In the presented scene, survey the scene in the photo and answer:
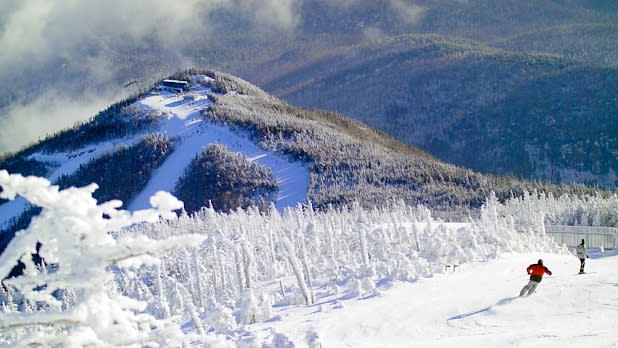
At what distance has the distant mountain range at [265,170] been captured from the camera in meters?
142

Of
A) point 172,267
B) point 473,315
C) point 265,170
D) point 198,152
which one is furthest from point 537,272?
point 198,152

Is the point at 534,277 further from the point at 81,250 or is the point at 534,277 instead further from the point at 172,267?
the point at 172,267

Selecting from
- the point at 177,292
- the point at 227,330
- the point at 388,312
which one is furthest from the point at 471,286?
the point at 177,292

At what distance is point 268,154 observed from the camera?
568 ft

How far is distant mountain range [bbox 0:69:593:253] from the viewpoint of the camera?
142 meters

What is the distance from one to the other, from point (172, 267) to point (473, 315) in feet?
221

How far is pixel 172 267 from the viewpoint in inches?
3511

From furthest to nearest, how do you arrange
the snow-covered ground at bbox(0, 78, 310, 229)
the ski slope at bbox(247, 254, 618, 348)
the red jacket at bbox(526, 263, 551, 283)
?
1. the snow-covered ground at bbox(0, 78, 310, 229)
2. the red jacket at bbox(526, 263, 551, 283)
3. the ski slope at bbox(247, 254, 618, 348)

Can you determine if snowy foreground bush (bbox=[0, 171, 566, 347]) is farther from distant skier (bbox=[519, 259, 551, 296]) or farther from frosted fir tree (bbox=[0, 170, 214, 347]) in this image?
distant skier (bbox=[519, 259, 551, 296])

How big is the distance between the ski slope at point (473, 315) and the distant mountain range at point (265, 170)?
88639 mm

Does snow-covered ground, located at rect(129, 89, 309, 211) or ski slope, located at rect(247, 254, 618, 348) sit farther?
snow-covered ground, located at rect(129, 89, 309, 211)

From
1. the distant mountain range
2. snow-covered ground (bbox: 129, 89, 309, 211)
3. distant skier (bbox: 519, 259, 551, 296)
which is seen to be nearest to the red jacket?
distant skier (bbox: 519, 259, 551, 296)

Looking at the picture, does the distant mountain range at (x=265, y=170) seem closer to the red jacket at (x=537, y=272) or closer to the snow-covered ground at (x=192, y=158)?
the snow-covered ground at (x=192, y=158)

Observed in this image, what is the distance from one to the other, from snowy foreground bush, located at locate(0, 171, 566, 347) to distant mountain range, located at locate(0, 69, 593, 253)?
3785 centimetres
